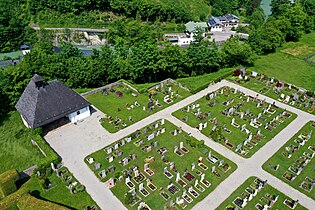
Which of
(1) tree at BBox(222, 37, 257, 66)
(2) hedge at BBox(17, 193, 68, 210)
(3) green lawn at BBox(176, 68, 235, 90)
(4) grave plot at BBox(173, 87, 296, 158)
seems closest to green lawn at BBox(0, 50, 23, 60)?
(3) green lawn at BBox(176, 68, 235, 90)

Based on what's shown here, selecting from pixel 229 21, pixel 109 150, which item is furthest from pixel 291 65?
pixel 109 150

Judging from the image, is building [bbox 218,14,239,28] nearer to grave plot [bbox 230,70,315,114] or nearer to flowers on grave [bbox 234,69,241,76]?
grave plot [bbox 230,70,315,114]

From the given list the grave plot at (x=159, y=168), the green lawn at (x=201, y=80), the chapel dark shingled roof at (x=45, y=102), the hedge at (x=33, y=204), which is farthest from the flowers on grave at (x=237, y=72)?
the hedge at (x=33, y=204)

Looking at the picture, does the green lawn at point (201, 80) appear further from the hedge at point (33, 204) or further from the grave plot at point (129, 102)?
the hedge at point (33, 204)

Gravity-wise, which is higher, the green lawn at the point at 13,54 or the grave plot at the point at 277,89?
the grave plot at the point at 277,89

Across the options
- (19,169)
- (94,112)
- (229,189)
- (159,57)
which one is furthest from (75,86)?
(229,189)
